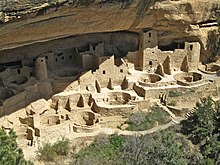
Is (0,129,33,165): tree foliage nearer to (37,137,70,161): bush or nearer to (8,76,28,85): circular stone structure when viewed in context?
(37,137,70,161): bush

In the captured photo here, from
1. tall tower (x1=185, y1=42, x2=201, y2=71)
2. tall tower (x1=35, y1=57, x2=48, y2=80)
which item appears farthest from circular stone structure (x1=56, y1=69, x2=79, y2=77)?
tall tower (x1=185, y1=42, x2=201, y2=71)

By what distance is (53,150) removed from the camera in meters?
12.2

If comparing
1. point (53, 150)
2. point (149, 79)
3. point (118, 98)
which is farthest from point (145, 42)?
point (53, 150)

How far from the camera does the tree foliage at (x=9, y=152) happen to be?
9.98 meters

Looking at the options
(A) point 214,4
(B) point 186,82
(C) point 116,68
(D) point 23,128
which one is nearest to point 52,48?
(C) point 116,68

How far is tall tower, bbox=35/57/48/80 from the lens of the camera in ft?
46.4

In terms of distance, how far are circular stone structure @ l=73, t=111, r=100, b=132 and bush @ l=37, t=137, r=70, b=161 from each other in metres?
0.63

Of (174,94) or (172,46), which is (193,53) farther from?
(174,94)

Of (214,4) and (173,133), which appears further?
(214,4)

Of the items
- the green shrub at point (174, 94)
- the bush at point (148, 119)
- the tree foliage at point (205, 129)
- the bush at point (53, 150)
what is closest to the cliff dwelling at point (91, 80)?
the green shrub at point (174, 94)

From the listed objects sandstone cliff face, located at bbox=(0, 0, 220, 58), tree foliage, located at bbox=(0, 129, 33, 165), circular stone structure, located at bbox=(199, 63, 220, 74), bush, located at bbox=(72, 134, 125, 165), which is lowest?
bush, located at bbox=(72, 134, 125, 165)

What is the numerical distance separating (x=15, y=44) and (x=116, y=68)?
3765 millimetres

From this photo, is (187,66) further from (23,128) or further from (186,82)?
(23,128)

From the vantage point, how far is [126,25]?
47.1 ft
